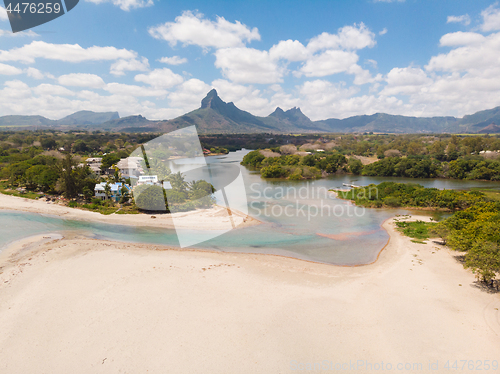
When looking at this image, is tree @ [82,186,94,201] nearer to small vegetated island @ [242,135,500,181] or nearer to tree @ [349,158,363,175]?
small vegetated island @ [242,135,500,181]

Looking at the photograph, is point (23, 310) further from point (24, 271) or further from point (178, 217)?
point (178, 217)

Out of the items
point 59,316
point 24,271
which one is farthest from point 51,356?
point 24,271

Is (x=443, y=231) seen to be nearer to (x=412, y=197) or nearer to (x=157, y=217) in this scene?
(x=412, y=197)

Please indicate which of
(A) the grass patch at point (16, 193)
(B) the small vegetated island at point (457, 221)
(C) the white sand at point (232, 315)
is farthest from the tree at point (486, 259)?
(A) the grass patch at point (16, 193)

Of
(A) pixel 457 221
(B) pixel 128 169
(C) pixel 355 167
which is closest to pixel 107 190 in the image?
(B) pixel 128 169

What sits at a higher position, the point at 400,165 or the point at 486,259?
the point at 486,259

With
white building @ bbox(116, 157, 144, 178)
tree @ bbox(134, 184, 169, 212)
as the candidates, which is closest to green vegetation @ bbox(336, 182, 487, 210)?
tree @ bbox(134, 184, 169, 212)
